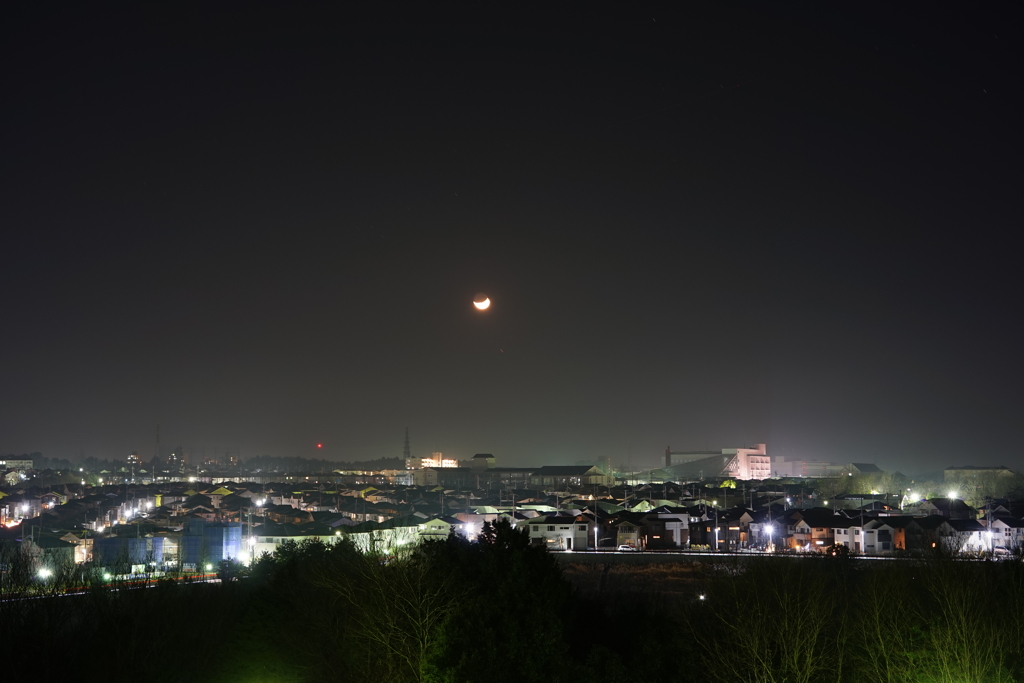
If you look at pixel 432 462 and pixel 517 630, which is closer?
pixel 517 630

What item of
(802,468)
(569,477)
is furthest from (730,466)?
(569,477)

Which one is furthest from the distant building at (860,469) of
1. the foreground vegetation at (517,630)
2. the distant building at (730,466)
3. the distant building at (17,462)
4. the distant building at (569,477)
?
the distant building at (17,462)

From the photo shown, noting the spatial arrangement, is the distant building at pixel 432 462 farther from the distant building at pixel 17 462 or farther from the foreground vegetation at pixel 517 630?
the foreground vegetation at pixel 517 630

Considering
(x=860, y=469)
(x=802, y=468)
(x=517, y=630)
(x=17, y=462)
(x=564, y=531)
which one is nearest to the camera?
(x=517, y=630)

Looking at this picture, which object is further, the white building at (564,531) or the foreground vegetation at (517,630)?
the white building at (564,531)

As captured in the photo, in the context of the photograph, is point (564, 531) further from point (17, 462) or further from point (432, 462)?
point (17, 462)

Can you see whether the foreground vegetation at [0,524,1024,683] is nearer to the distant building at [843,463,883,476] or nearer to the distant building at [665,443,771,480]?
the distant building at [843,463,883,476]

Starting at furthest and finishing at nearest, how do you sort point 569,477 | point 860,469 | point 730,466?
1. point 730,466
2. point 860,469
3. point 569,477

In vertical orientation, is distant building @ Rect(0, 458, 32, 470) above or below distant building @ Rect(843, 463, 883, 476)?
above

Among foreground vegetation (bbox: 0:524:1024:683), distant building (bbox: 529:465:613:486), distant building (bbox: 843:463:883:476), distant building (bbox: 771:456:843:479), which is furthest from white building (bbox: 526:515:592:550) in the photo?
distant building (bbox: 771:456:843:479)
